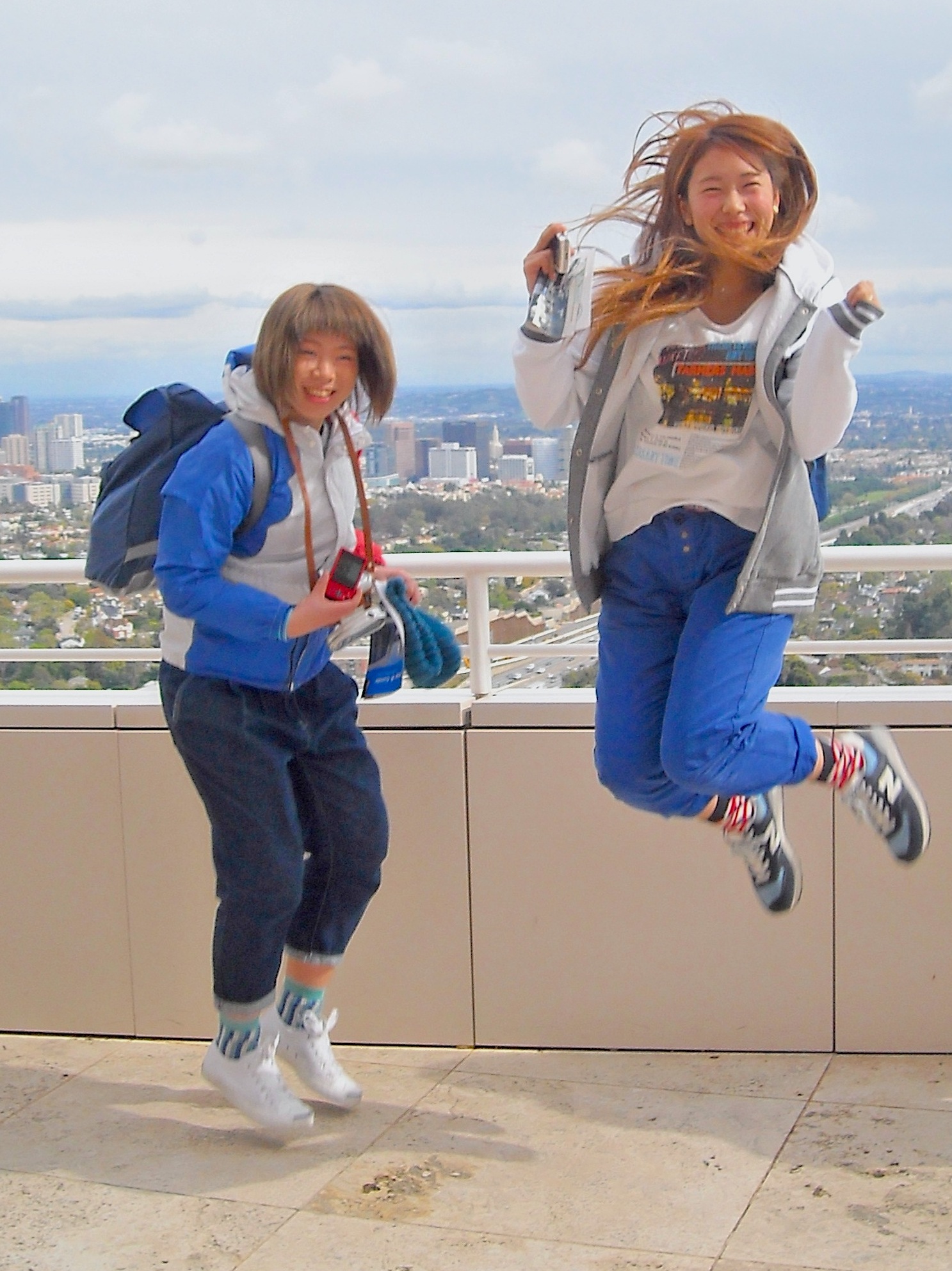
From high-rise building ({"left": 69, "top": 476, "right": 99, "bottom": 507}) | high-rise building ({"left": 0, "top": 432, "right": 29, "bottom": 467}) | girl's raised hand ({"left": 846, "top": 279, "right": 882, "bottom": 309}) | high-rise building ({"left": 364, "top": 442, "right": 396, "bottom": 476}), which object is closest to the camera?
girl's raised hand ({"left": 846, "top": 279, "right": 882, "bottom": 309})

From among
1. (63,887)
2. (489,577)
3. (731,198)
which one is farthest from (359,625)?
(63,887)

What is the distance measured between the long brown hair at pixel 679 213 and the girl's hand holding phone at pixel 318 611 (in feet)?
2.24

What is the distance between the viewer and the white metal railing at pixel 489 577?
10.0 feet

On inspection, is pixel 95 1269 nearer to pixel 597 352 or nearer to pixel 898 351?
pixel 597 352

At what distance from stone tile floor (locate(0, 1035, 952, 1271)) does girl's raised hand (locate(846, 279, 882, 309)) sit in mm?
1553

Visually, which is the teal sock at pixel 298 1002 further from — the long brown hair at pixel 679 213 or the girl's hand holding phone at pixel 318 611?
the long brown hair at pixel 679 213

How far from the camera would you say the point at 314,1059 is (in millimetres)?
2881

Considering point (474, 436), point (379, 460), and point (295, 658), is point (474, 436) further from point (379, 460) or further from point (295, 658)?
point (295, 658)

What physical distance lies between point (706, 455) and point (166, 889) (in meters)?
1.75

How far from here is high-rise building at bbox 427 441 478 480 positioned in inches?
133

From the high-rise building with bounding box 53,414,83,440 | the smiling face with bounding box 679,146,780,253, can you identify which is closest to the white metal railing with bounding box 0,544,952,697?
the high-rise building with bounding box 53,414,83,440

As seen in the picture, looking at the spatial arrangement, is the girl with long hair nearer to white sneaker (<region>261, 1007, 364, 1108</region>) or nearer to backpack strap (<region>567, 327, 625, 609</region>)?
backpack strap (<region>567, 327, 625, 609</region>)

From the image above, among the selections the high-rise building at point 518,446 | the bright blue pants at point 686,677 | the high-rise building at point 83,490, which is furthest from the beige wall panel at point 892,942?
the high-rise building at point 83,490

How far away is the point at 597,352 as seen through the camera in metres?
2.64
